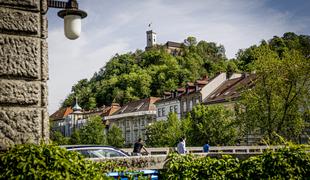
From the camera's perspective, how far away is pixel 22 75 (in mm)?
5805

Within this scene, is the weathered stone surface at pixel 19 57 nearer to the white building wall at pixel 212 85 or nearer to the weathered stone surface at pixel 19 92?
the weathered stone surface at pixel 19 92

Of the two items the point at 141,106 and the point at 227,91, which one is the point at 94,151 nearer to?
the point at 227,91

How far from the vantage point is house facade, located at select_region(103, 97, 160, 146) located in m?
92.3

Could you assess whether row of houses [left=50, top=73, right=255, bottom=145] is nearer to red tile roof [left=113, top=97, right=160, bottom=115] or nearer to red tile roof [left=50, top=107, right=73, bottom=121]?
red tile roof [left=113, top=97, right=160, bottom=115]

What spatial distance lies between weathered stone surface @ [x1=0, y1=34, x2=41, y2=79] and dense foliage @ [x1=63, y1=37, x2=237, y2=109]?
108635 millimetres

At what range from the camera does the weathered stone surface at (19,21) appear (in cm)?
582

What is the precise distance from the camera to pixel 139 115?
94.2m

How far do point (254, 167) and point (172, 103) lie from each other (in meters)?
75.3

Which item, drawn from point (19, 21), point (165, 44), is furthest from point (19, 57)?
point (165, 44)

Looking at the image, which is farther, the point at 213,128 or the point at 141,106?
the point at 141,106

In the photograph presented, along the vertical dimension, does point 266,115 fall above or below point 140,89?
below

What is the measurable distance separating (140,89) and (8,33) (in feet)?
374

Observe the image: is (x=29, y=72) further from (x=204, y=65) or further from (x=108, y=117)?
(x=204, y=65)

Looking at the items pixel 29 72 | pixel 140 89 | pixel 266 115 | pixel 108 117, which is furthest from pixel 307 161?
pixel 140 89
